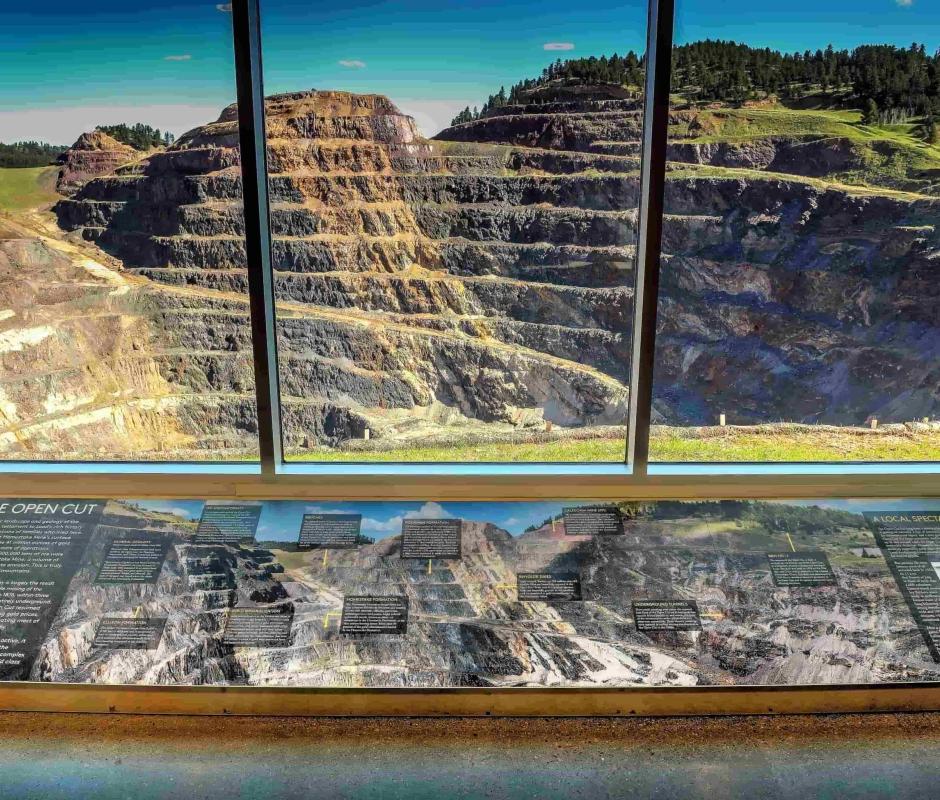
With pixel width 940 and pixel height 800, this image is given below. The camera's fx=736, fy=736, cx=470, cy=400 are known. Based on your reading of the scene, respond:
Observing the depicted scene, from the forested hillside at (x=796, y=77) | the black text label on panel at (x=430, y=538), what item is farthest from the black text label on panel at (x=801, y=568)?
the forested hillside at (x=796, y=77)

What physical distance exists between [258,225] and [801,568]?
2.24 m

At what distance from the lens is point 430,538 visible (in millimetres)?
2662

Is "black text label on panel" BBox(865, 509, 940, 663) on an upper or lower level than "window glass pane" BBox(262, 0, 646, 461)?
lower

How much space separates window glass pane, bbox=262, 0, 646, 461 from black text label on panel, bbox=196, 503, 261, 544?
0.34 metres

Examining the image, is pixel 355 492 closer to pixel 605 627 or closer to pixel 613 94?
pixel 605 627

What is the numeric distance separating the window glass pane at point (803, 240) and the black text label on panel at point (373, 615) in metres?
1.26

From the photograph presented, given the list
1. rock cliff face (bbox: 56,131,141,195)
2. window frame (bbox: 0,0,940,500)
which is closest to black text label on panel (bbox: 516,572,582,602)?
window frame (bbox: 0,0,940,500)

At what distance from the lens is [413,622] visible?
7.93 ft

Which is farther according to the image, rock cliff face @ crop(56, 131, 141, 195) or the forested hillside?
rock cliff face @ crop(56, 131, 141, 195)

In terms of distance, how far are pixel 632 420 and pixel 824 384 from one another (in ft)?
3.22

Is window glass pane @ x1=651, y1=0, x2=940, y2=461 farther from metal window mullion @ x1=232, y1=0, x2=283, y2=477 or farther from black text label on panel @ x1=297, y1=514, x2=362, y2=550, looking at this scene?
metal window mullion @ x1=232, y1=0, x2=283, y2=477

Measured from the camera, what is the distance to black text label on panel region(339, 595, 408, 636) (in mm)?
2396

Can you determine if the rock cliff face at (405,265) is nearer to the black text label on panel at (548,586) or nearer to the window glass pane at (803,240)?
the window glass pane at (803,240)

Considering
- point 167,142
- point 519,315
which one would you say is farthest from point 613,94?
point 167,142
